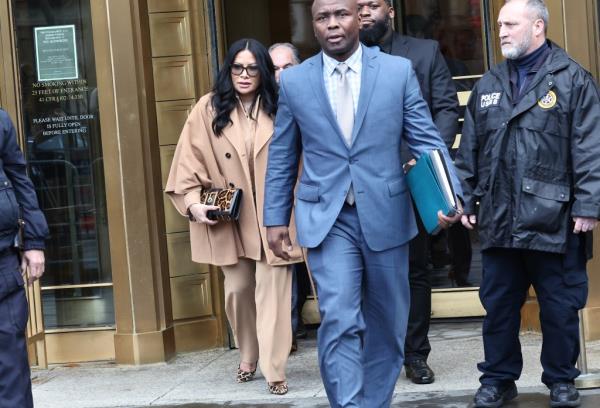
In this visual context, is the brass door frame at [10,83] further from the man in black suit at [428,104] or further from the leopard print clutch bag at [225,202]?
the man in black suit at [428,104]

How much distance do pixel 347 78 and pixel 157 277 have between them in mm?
2958

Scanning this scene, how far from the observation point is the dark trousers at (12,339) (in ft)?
18.6

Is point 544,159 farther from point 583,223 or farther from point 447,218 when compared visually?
point 447,218

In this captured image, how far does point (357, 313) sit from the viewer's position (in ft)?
17.8

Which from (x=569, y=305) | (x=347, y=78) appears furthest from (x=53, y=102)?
(x=569, y=305)

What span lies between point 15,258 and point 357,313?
1594 mm

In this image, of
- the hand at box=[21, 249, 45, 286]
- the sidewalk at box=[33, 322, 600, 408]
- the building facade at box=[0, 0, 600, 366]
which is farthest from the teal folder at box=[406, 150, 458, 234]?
the building facade at box=[0, 0, 600, 366]

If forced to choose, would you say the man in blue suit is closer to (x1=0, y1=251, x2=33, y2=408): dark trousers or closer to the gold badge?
the gold badge

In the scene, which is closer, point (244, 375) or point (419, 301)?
point (419, 301)

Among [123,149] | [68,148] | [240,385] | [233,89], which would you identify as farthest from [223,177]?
[68,148]

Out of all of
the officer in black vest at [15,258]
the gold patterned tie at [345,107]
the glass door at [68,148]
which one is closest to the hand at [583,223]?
the gold patterned tie at [345,107]

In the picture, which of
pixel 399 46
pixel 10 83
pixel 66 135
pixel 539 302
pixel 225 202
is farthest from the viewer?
pixel 66 135

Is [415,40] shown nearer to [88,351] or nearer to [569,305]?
[569,305]

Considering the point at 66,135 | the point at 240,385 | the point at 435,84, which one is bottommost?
the point at 240,385
